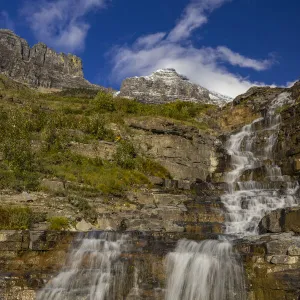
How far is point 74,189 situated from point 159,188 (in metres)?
5.54

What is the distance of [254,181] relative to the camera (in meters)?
23.4

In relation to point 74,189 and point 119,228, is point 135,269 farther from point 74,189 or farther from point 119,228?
point 74,189

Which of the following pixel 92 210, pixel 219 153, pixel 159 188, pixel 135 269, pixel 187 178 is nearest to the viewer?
pixel 135 269

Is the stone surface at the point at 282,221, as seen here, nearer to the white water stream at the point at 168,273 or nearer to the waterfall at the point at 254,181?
the waterfall at the point at 254,181

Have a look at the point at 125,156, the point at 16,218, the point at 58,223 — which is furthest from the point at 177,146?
the point at 16,218

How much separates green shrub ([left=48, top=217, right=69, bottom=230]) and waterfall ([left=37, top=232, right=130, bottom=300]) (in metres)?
2.99

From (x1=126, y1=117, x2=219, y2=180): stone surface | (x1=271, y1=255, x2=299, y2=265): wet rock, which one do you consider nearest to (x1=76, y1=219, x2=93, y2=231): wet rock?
(x1=271, y1=255, x2=299, y2=265): wet rock

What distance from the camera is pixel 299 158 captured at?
24.4m

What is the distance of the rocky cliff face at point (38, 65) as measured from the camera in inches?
3848

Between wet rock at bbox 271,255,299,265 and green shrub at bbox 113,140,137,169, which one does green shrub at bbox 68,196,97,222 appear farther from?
wet rock at bbox 271,255,299,265

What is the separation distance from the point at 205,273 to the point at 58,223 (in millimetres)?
7491

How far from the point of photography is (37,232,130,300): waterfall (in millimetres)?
11938

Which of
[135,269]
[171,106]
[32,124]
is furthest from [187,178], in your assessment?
[171,106]

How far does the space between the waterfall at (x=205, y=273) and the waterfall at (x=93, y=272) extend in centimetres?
165
